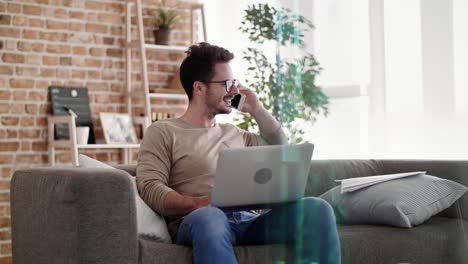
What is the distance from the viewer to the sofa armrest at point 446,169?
3277 mm

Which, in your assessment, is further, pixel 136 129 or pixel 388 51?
pixel 136 129

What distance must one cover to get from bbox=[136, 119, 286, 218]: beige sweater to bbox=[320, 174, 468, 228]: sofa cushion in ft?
1.87

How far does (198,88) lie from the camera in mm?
3072

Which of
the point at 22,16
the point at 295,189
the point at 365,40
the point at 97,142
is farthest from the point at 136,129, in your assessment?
the point at 295,189

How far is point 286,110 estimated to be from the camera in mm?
4758

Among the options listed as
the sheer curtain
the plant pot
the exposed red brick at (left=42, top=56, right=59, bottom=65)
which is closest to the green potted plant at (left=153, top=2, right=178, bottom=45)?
the plant pot

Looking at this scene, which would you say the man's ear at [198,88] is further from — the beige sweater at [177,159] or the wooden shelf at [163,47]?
the wooden shelf at [163,47]

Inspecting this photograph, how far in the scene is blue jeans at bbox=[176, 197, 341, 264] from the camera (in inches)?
95.9

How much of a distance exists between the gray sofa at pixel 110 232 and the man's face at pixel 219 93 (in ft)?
1.37

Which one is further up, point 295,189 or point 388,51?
point 388,51

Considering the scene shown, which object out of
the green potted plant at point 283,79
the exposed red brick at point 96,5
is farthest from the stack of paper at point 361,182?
the exposed red brick at point 96,5

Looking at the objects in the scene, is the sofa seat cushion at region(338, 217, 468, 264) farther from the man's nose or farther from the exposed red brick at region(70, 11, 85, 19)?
the exposed red brick at region(70, 11, 85, 19)

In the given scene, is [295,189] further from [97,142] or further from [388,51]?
[97,142]

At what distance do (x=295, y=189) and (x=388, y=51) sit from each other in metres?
1.96
